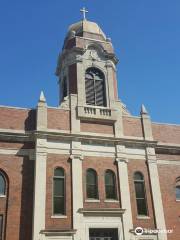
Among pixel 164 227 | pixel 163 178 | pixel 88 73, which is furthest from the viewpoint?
pixel 88 73

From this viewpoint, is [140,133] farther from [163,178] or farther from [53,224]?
[53,224]

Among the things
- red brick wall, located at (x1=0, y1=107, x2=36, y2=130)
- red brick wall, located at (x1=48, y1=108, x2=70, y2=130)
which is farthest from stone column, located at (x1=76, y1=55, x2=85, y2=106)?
red brick wall, located at (x1=0, y1=107, x2=36, y2=130)

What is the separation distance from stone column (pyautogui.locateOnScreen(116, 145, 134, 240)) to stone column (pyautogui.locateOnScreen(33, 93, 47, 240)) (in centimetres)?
504

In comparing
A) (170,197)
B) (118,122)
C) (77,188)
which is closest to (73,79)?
(118,122)

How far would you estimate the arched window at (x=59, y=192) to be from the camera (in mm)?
20906

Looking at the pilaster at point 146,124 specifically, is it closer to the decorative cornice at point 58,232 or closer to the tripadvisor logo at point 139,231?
the tripadvisor logo at point 139,231

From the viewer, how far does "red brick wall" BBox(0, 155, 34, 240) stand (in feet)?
64.5

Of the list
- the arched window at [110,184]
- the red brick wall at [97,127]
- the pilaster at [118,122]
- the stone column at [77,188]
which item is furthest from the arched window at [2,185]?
the pilaster at [118,122]

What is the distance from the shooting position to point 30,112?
23.5 meters

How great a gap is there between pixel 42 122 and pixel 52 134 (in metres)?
1.08

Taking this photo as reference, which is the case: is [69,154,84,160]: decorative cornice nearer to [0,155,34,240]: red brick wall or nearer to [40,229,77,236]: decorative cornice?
[0,155,34,240]: red brick wall

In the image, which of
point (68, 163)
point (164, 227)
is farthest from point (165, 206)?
point (68, 163)

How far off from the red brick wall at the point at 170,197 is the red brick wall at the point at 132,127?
2.87 m

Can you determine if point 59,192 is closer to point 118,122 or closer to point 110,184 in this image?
point 110,184
